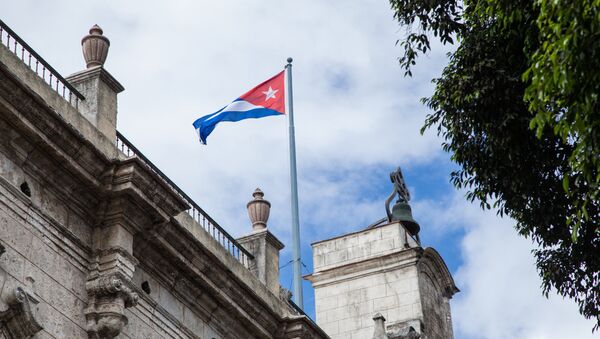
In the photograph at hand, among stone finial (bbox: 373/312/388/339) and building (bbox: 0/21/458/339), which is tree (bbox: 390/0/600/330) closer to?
building (bbox: 0/21/458/339)

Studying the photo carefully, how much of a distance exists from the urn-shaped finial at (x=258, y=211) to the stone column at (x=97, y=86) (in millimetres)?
4776

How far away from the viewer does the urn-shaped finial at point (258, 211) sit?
25578 mm

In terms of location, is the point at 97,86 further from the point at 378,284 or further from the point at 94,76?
the point at 378,284

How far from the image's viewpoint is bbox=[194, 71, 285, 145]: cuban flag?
26.6 meters

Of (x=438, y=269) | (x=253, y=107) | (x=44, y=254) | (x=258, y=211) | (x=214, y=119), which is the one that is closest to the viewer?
(x=44, y=254)

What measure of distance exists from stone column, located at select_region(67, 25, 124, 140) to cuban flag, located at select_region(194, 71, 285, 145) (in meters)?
4.86

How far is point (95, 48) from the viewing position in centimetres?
2158

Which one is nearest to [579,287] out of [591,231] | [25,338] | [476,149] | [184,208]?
[591,231]

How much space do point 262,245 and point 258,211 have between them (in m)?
0.76

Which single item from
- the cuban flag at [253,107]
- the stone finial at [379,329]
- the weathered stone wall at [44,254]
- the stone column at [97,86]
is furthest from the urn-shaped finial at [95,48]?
the stone finial at [379,329]

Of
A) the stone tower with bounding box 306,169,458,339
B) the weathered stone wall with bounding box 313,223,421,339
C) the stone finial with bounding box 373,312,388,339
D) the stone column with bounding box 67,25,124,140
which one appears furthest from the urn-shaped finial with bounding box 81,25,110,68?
the weathered stone wall with bounding box 313,223,421,339

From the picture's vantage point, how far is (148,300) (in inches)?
824

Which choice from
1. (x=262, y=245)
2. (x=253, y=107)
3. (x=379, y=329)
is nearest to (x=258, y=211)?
(x=262, y=245)

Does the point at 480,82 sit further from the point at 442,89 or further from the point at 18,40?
A: the point at 18,40
